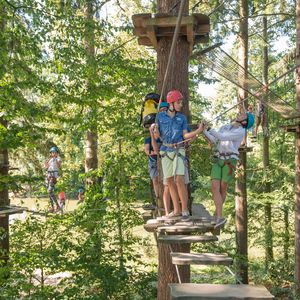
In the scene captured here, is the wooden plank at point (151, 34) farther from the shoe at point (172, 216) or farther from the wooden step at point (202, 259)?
the wooden step at point (202, 259)

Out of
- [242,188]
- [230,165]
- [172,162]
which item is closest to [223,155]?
[230,165]

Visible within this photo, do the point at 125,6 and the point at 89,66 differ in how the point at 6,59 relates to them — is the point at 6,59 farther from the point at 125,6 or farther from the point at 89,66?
the point at 125,6

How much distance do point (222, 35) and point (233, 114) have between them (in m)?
5.51

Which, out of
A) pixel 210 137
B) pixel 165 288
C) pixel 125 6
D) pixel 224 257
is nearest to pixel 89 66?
pixel 210 137

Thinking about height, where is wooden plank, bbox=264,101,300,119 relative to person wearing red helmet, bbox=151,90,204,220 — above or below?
above

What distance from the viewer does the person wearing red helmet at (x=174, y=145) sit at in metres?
4.02

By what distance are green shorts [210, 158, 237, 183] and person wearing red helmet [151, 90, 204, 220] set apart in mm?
556

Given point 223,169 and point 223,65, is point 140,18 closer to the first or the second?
point 223,169

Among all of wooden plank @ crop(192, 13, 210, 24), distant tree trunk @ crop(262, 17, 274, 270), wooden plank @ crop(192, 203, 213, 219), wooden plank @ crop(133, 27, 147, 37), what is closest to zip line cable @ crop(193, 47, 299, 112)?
wooden plank @ crop(192, 13, 210, 24)

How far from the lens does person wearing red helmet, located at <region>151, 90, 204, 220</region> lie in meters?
4.02

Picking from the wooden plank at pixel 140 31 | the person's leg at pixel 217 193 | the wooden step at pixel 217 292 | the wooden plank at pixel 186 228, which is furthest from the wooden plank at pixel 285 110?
the wooden step at pixel 217 292

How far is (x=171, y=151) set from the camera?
4051mm

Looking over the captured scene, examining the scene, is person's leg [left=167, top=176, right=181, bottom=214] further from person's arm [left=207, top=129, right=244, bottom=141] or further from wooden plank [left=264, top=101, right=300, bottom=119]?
wooden plank [left=264, top=101, right=300, bottom=119]

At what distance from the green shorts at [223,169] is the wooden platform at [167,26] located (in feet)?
4.82
